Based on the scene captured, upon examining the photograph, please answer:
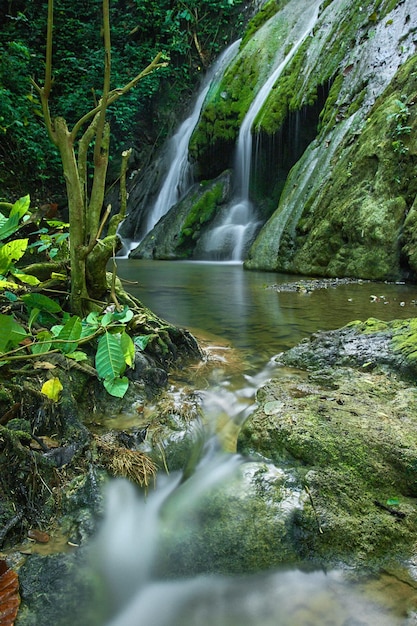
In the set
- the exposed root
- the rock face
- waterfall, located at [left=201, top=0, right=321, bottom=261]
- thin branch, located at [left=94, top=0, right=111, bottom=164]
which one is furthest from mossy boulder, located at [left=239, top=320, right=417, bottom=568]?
waterfall, located at [left=201, top=0, right=321, bottom=261]

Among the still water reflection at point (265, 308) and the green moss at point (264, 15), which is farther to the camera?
the green moss at point (264, 15)

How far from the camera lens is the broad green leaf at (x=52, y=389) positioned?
1.80 m

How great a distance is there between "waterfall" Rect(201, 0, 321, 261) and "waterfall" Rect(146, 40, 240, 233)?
129 inches

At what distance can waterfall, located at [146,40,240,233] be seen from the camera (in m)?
16.7

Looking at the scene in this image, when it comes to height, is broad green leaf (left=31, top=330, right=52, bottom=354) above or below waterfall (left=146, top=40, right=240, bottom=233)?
below

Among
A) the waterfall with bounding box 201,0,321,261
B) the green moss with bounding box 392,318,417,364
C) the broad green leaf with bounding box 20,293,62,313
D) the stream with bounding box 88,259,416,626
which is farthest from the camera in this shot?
the waterfall with bounding box 201,0,321,261

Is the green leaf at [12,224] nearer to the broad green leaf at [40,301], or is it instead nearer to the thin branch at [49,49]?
the broad green leaf at [40,301]

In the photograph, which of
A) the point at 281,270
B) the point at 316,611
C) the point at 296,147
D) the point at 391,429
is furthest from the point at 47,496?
the point at 296,147

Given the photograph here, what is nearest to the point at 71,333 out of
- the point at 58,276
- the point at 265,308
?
the point at 58,276

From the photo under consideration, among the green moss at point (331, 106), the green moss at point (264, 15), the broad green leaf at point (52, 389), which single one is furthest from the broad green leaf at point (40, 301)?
the green moss at point (264, 15)

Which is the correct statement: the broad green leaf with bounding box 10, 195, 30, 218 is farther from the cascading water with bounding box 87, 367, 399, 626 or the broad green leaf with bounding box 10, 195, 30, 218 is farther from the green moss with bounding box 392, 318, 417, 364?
the green moss with bounding box 392, 318, 417, 364

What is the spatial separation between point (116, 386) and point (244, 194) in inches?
503

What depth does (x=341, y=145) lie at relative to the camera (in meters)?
8.40

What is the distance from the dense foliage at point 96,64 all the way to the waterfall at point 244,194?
4.84 metres
